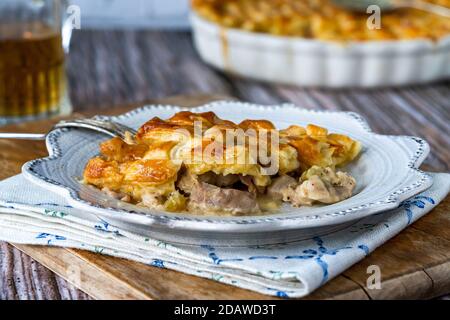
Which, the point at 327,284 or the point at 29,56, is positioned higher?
the point at 29,56

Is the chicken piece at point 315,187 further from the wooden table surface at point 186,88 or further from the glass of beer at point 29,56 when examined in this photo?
the glass of beer at point 29,56

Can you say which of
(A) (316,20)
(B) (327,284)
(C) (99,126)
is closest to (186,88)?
(A) (316,20)

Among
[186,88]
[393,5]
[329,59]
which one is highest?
[393,5]

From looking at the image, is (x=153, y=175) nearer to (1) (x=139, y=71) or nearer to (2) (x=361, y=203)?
(2) (x=361, y=203)

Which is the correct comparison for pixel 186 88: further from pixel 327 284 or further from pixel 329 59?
pixel 327 284

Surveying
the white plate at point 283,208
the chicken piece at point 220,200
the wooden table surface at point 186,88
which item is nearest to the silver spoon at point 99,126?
the white plate at point 283,208
